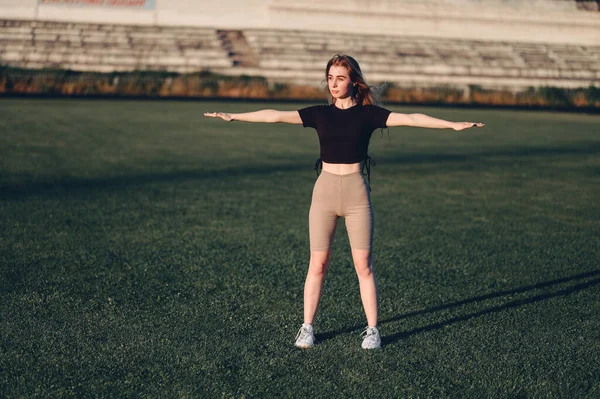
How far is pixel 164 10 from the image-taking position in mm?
38812

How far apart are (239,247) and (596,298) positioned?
10.7 ft

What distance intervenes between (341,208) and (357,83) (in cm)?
75

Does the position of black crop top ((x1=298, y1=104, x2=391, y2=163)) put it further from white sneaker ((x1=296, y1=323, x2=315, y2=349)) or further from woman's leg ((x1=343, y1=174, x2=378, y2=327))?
white sneaker ((x1=296, y1=323, x2=315, y2=349))

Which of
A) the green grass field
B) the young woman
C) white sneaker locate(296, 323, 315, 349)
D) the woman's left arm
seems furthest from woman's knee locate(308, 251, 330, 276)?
the woman's left arm

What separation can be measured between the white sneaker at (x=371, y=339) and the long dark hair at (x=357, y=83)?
4.58 feet

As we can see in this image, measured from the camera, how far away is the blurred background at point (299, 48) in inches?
1245

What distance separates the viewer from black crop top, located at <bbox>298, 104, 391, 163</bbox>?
3.93 meters

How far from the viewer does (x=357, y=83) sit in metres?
3.95

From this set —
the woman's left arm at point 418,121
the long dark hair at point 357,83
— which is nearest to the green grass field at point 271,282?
the woman's left arm at point 418,121

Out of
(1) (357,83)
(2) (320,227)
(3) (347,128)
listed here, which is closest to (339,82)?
(1) (357,83)

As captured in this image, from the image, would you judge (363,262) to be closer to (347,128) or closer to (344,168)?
(344,168)

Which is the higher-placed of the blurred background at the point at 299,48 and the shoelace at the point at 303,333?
the blurred background at the point at 299,48

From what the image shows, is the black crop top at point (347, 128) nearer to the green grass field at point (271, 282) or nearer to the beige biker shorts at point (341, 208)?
the beige biker shorts at point (341, 208)

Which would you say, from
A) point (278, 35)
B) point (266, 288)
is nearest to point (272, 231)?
point (266, 288)
